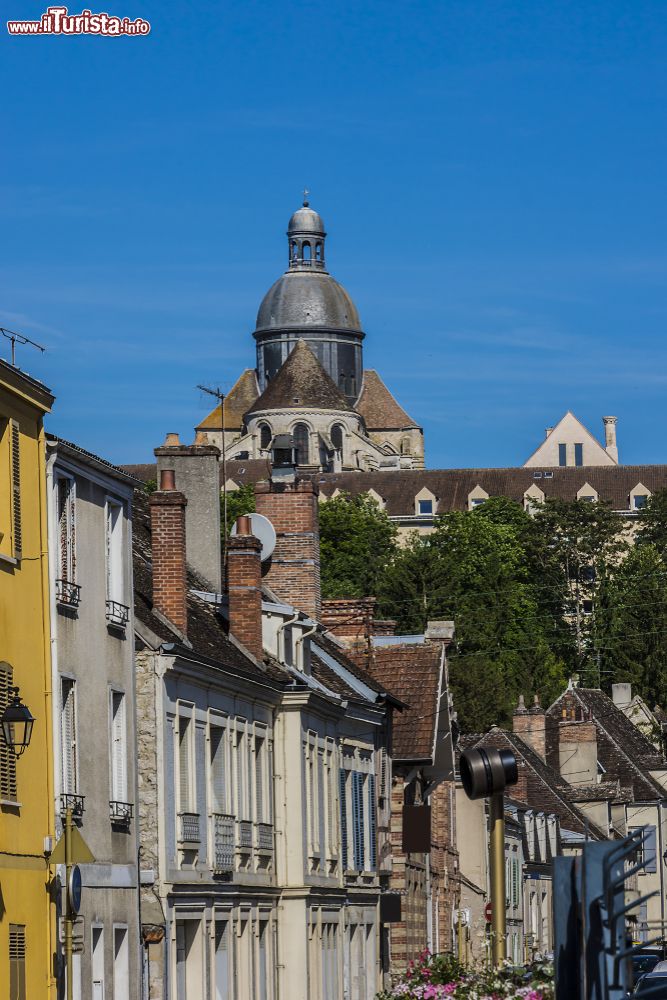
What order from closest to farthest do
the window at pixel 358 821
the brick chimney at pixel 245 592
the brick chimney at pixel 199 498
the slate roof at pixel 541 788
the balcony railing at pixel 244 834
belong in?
the balcony railing at pixel 244 834 < the brick chimney at pixel 245 592 < the brick chimney at pixel 199 498 < the window at pixel 358 821 < the slate roof at pixel 541 788

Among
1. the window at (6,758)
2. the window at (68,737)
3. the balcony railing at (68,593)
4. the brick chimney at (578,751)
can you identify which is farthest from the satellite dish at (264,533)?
the brick chimney at (578,751)

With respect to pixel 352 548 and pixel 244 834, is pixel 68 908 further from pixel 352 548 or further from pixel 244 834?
pixel 352 548

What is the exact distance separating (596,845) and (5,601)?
1431 centimetres

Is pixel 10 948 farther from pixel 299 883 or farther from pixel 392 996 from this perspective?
pixel 299 883

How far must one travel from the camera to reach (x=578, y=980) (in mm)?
8180

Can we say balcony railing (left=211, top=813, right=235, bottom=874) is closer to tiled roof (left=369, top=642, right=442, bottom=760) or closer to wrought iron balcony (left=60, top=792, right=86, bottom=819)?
wrought iron balcony (left=60, top=792, right=86, bottom=819)

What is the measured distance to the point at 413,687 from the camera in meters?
42.7

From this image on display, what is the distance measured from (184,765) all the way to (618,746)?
208 ft

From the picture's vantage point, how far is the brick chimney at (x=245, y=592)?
1286 inches

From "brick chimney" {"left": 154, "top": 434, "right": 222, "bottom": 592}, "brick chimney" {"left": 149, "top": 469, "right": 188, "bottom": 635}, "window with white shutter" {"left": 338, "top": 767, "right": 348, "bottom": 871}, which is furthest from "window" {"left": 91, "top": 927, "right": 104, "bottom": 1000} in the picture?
"window with white shutter" {"left": 338, "top": 767, "right": 348, "bottom": 871}

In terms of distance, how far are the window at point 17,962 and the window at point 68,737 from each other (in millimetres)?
2406

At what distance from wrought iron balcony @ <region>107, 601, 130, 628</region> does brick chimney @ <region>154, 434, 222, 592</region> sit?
8742mm

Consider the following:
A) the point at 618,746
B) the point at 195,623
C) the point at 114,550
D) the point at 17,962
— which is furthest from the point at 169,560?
the point at 618,746

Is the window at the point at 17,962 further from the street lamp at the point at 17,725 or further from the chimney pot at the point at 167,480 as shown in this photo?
the chimney pot at the point at 167,480
